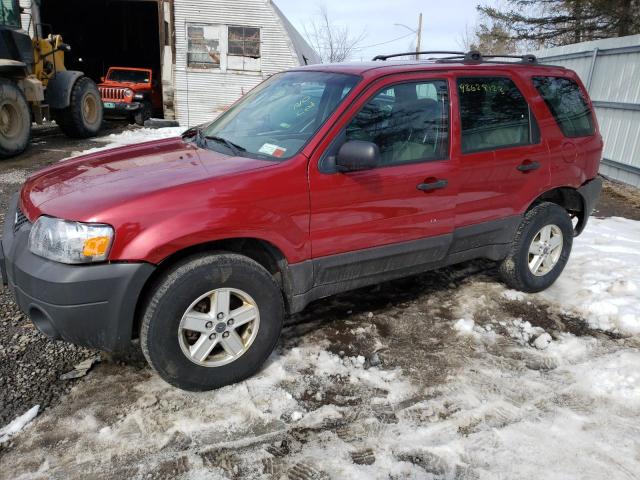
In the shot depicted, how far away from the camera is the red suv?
98.4 inches

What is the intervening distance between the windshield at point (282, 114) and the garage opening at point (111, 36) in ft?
69.1

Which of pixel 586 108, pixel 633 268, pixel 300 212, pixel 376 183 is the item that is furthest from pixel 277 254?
pixel 633 268

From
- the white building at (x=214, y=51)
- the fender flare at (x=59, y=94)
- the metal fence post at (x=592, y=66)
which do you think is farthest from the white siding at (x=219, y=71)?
the metal fence post at (x=592, y=66)

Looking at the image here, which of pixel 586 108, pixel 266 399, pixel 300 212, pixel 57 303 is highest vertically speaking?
pixel 586 108

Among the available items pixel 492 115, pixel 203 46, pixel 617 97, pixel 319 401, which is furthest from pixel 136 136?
pixel 319 401

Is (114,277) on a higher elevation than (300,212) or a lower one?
lower

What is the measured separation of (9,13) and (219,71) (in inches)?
237

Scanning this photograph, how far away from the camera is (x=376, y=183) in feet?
10.2

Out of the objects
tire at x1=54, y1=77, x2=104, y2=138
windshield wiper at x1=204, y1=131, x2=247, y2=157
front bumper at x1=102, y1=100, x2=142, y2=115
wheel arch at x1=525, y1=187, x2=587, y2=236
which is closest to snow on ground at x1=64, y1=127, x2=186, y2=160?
tire at x1=54, y1=77, x2=104, y2=138

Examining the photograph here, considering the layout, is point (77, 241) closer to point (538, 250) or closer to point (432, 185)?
point (432, 185)

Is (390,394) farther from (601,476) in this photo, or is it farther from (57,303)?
(57,303)

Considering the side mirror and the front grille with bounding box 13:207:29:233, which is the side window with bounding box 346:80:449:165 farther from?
the front grille with bounding box 13:207:29:233

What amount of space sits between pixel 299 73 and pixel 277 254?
1.52 metres

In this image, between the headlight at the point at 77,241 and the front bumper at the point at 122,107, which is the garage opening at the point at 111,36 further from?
the headlight at the point at 77,241
